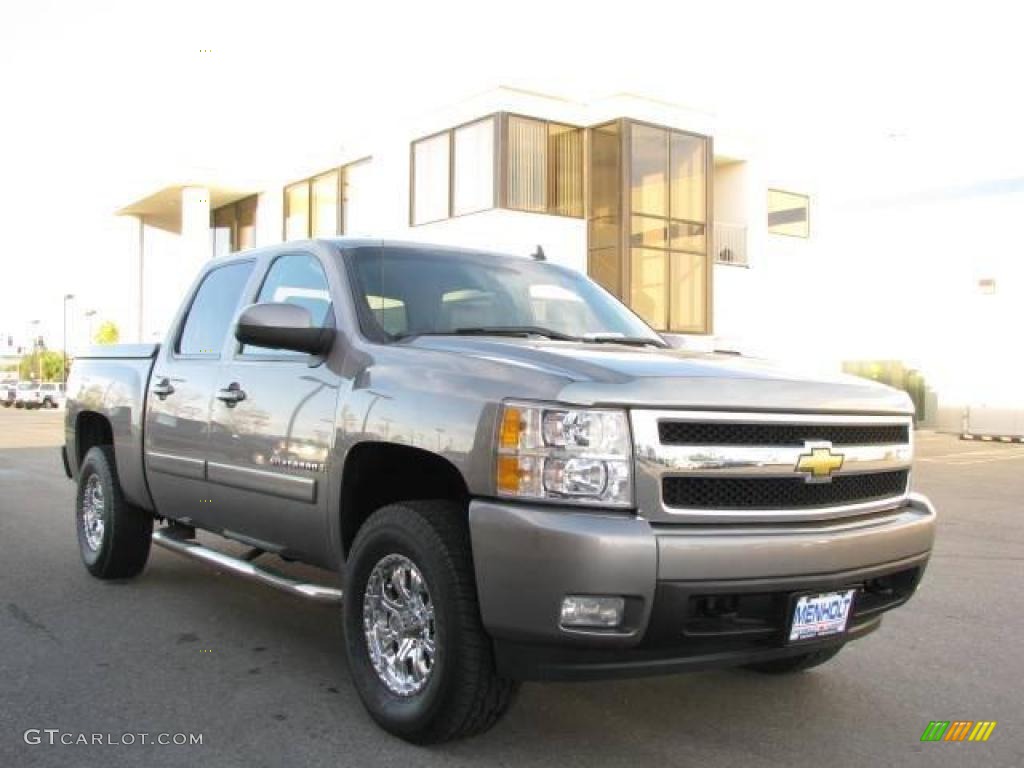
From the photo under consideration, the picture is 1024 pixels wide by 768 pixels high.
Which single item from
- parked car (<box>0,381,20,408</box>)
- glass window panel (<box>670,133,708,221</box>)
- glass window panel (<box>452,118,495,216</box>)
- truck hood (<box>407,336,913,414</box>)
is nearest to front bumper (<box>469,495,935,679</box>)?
truck hood (<box>407,336,913,414</box>)

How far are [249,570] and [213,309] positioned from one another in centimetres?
168

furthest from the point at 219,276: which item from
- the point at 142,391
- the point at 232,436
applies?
the point at 232,436

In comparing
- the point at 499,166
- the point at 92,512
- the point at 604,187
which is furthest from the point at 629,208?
the point at 92,512

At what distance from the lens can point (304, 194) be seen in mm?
29719

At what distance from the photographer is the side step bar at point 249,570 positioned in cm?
420

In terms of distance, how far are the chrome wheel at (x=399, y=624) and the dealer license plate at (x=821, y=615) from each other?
4.17 feet

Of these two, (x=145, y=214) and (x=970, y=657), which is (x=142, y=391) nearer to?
(x=970, y=657)

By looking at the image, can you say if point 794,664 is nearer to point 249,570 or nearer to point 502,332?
point 502,332

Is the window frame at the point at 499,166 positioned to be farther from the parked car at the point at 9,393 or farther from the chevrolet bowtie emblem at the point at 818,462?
the parked car at the point at 9,393

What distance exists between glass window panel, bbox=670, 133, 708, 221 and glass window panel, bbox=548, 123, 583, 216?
2.43m

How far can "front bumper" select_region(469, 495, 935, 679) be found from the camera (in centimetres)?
316

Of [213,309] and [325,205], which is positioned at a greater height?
[325,205]

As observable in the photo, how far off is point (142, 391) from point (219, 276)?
0.83m

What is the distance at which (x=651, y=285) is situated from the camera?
971 inches
